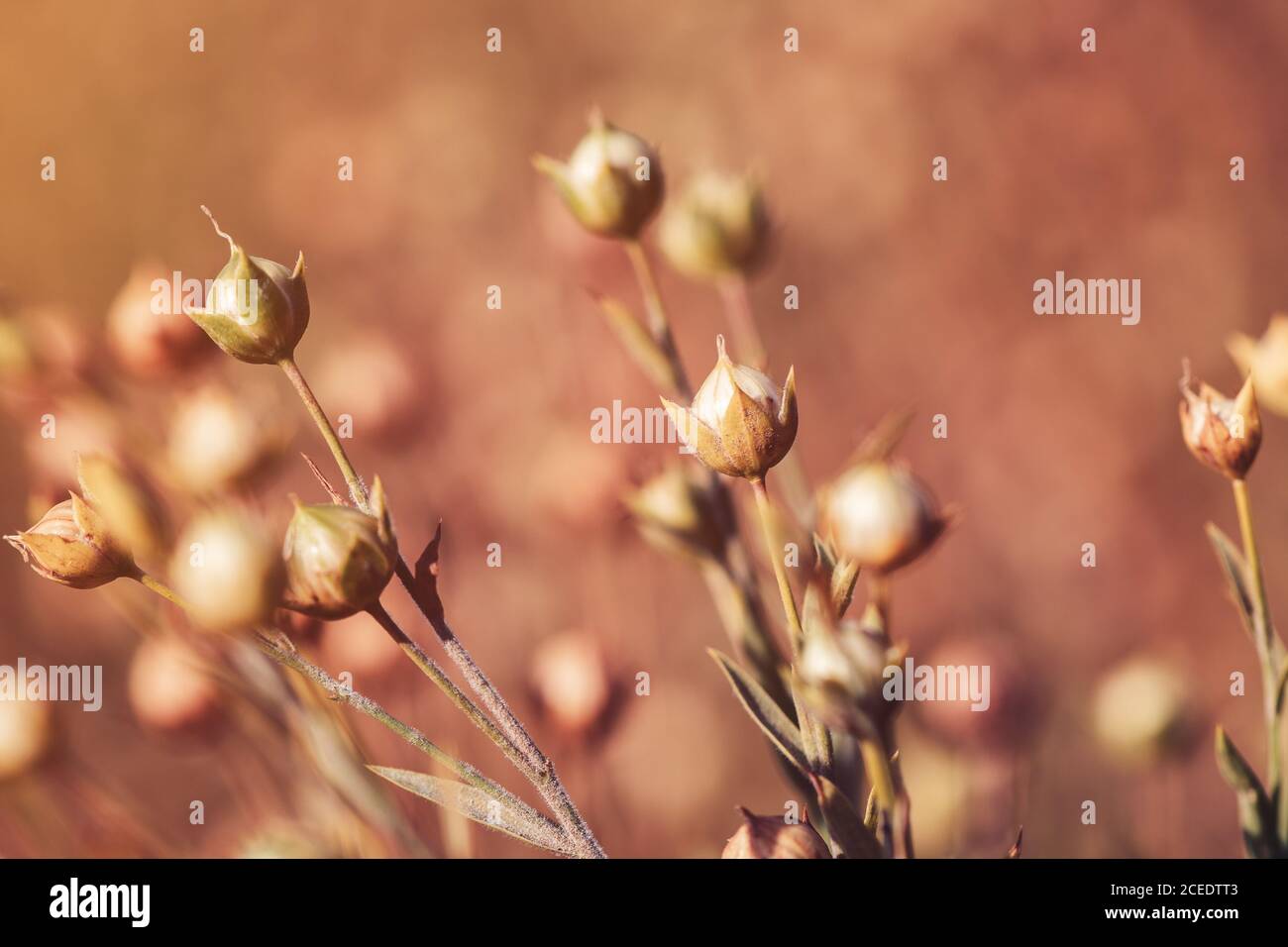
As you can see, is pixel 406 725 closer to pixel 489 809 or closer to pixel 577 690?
pixel 489 809

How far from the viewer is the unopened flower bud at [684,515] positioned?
0.41 meters

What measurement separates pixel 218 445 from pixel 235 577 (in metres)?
0.15

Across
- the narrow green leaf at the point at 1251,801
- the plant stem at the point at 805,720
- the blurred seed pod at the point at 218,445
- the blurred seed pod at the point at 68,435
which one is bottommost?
the narrow green leaf at the point at 1251,801

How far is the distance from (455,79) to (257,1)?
239 millimetres

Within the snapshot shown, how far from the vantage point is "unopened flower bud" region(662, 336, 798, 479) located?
30cm

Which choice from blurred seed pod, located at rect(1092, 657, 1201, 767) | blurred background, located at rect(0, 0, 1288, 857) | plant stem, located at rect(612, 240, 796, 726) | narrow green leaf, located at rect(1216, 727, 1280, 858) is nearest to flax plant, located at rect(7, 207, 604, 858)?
plant stem, located at rect(612, 240, 796, 726)

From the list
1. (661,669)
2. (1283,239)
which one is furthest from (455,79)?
(1283,239)

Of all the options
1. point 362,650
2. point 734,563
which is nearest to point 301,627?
point 362,650

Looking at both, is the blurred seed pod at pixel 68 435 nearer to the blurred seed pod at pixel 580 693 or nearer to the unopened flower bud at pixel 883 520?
the blurred seed pod at pixel 580 693

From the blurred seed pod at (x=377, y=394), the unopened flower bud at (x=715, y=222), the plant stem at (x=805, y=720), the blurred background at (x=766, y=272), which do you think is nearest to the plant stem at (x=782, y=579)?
the plant stem at (x=805, y=720)

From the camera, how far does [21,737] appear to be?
0.42m

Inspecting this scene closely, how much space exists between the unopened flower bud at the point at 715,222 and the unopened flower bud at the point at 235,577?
272 millimetres

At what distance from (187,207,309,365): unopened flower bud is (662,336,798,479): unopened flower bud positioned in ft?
0.43
